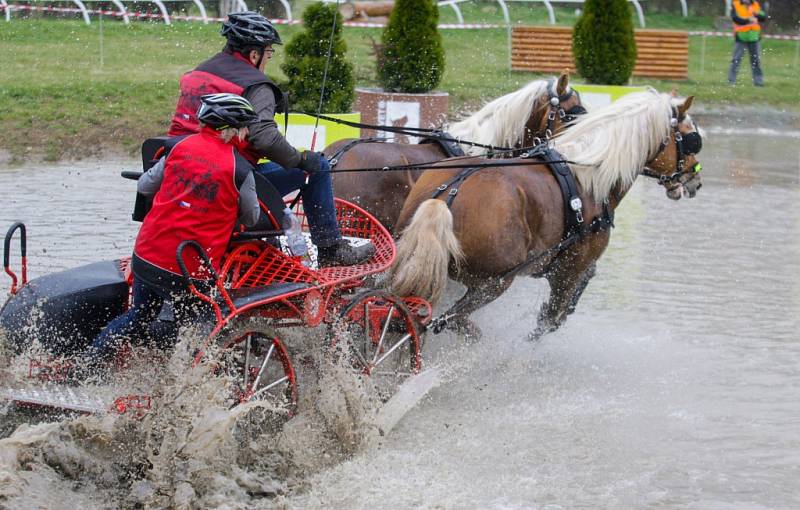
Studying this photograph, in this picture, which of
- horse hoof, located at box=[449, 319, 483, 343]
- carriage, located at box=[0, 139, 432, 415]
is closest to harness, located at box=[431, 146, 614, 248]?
horse hoof, located at box=[449, 319, 483, 343]

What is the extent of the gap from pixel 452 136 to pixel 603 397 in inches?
80.9

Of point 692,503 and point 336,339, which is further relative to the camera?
point 336,339

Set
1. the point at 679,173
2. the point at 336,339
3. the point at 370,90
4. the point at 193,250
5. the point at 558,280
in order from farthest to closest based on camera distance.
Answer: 1. the point at 370,90
2. the point at 679,173
3. the point at 558,280
4. the point at 336,339
5. the point at 193,250

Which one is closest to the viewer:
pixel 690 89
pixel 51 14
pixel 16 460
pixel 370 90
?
pixel 16 460

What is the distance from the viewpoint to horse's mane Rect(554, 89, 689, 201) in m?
6.63

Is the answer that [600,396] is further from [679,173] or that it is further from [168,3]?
[168,3]

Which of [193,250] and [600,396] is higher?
[193,250]

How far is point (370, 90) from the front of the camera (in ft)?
41.2

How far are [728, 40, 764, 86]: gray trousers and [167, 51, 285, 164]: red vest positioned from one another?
56.1ft

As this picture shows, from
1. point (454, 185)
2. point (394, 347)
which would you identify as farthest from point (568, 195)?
point (394, 347)

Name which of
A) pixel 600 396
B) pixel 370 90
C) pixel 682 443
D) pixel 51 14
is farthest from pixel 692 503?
pixel 51 14

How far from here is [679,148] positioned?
282 inches

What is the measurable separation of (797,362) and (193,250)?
4.04 meters

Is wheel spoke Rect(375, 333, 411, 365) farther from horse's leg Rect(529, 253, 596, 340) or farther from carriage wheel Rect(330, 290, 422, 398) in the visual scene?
horse's leg Rect(529, 253, 596, 340)
